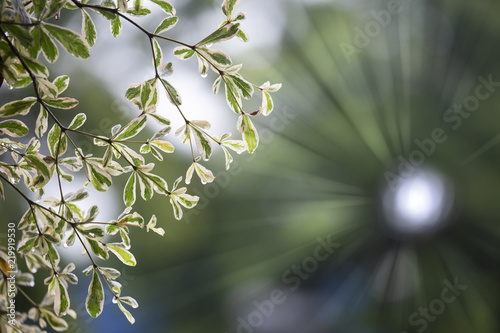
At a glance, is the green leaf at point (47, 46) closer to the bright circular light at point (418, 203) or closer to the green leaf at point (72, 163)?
the green leaf at point (72, 163)

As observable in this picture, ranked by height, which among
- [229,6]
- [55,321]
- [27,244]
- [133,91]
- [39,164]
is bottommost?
[55,321]

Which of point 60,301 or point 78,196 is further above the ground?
point 78,196

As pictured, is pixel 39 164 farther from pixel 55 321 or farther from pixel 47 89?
pixel 55 321

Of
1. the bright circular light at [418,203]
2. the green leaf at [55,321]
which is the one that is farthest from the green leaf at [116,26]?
the bright circular light at [418,203]

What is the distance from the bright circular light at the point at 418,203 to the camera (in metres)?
2.27

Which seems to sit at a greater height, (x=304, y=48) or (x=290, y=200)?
(x=304, y=48)

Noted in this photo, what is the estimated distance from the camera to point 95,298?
47cm

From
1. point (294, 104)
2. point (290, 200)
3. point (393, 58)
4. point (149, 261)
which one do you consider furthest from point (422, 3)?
point (149, 261)

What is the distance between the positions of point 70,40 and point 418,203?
7.40ft

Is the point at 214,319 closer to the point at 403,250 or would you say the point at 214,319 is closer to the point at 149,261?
the point at 149,261

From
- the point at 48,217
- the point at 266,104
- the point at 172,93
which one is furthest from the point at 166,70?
the point at 48,217

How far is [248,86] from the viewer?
494mm

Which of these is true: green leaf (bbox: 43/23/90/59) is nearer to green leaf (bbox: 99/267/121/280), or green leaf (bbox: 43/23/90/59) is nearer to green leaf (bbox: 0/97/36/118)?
green leaf (bbox: 0/97/36/118)

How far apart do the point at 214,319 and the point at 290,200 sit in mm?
777
